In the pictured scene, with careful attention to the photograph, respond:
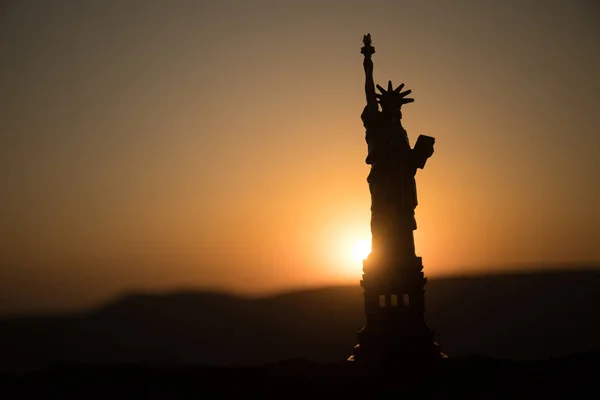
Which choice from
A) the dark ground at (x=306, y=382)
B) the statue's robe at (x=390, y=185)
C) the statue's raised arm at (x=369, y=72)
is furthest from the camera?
the statue's raised arm at (x=369, y=72)

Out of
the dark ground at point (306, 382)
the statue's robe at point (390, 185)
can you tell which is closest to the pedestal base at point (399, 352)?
the dark ground at point (306, 382)

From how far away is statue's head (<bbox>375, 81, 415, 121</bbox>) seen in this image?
823 inches

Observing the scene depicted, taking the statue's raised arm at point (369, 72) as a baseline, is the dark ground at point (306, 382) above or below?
below

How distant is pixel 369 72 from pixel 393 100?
1290mm

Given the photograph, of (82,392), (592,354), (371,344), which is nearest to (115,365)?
(82,392)

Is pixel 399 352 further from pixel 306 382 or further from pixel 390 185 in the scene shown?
pixel 390 185

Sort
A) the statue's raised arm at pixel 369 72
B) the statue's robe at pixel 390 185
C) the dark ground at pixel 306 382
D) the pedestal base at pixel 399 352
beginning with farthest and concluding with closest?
the statue's raised arm at pixel 369 72 < the statue's robe at pixel 390 185 < the pedestal base at pixel 399 352 < the dark ground at pixel 306 382

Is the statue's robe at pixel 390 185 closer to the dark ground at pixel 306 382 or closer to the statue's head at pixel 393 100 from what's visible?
the statue's head at pixel 393 100

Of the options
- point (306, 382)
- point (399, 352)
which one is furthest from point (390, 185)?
point (306, 382)

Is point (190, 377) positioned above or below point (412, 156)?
below

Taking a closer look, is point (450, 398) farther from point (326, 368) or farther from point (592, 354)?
point (592, 354)

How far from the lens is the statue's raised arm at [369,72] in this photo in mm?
20906

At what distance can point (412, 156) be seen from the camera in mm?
20766

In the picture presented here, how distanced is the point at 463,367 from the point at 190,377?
792cm
